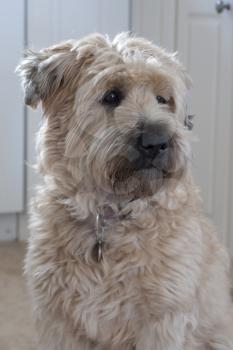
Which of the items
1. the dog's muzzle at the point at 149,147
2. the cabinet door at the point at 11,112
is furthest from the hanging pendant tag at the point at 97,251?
the cabinet door at the point at 11,112

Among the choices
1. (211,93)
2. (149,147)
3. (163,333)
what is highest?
(211,93)

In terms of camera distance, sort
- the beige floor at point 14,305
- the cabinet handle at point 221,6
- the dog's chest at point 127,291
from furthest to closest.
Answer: the cabinet handle at point 221,6 < the beige floor at point 14,305 < the dog's chest at point 127,291

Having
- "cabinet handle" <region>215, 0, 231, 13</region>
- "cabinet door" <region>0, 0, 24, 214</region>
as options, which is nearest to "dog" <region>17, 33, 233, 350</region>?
"cabinet handle" <region>215, 0, 231, 13</region>

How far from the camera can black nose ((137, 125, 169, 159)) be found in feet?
4.68

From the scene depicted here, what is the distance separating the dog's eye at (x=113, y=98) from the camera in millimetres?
1513

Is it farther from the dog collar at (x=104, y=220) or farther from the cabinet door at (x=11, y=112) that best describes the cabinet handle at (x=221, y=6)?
the dog collar at (x=104, y=220)

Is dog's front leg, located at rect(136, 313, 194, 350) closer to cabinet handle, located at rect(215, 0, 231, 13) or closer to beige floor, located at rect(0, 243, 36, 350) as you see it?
beige floor, located at rect(0, 243, 36, 350)

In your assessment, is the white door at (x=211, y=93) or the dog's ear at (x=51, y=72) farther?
the white door at (x=211, y=93)

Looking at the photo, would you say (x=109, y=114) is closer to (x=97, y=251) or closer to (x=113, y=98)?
(x=113, y=98)

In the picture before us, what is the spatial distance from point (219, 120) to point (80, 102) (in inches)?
45.5

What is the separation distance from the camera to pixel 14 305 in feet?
7.91

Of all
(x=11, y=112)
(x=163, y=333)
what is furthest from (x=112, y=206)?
(x=11, y=112)

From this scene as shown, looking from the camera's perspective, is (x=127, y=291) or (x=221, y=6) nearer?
(x=127, y=291)

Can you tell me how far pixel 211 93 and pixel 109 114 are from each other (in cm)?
114
